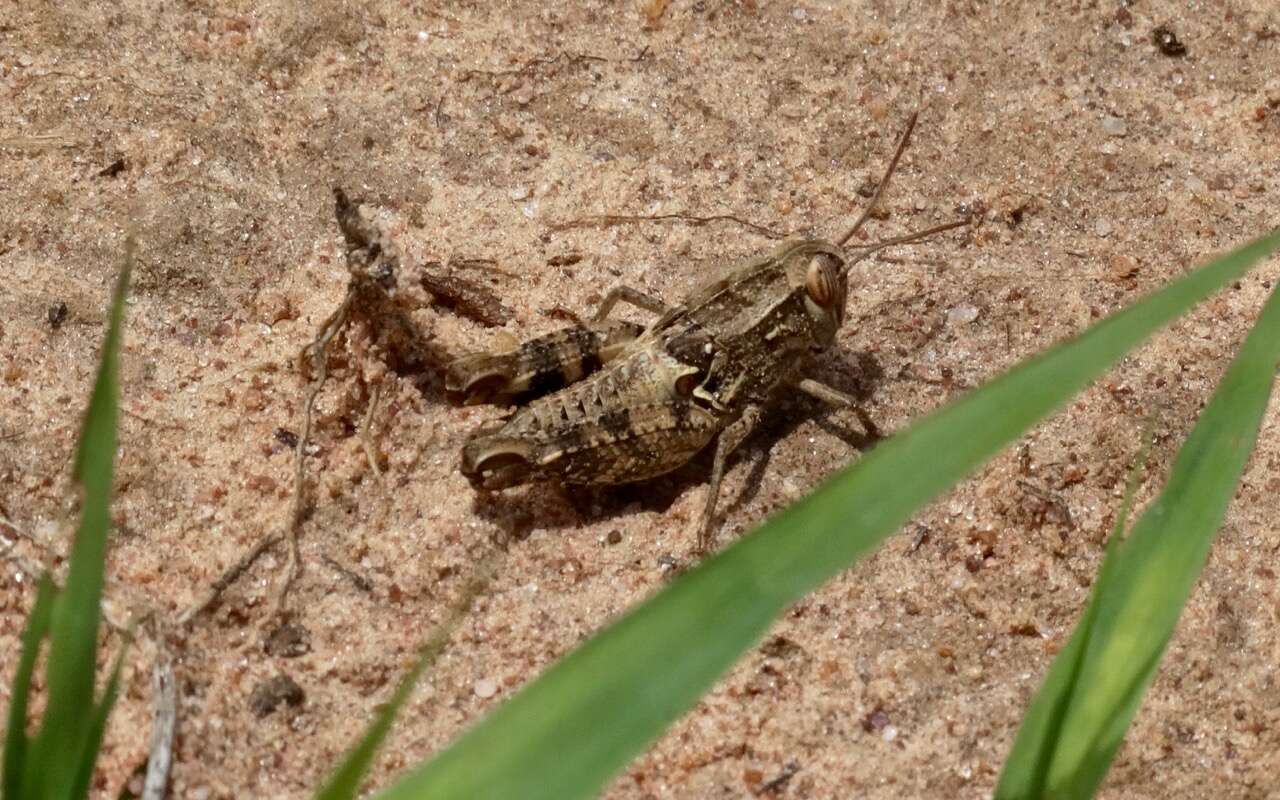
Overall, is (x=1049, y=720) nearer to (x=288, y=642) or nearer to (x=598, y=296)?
(x=288, y=642)

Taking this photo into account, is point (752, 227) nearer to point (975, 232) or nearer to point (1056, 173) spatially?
point (975, 232)

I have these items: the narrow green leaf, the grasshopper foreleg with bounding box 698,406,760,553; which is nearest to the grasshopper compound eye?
the grasshopper foreleg with bounding box 698,406,760,553

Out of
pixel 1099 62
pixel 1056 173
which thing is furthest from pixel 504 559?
pixel 1099 62

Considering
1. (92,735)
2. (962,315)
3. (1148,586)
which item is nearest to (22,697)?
(92,735)

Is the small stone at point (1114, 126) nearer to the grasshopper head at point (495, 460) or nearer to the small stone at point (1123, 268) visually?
the small stone at point (1123, 268)

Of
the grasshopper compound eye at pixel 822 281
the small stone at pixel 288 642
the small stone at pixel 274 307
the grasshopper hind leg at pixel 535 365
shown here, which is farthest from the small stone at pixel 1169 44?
the small stone at pixel 288 642

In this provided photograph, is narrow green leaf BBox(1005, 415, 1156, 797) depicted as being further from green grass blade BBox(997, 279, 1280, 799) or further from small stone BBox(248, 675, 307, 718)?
small stone BBox(248, 675, 307, 718)
